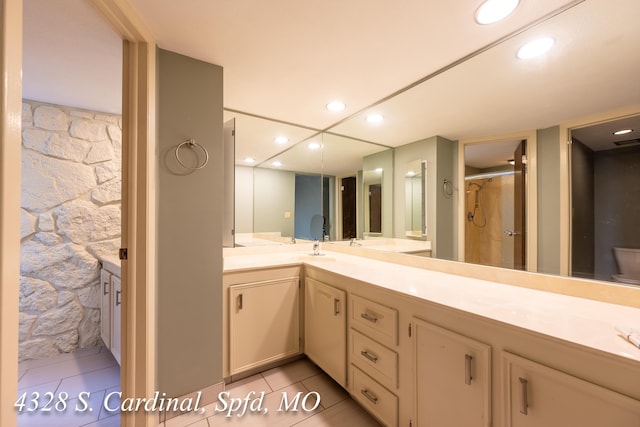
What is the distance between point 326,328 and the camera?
168 cm

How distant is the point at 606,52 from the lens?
103cm

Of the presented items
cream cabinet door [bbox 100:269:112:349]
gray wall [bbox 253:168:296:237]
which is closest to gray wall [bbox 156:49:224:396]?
cream cabinet door [bbox 100:269:112:349]

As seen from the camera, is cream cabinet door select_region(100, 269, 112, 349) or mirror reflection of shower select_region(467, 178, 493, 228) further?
cream cabinet door select_region(100, 269, 112, 349)

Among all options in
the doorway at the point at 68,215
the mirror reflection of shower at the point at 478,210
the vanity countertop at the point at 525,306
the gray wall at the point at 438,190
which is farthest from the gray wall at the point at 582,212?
the doorway at the point at 68,215

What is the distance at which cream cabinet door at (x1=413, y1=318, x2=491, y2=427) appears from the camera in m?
0.90

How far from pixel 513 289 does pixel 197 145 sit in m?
1.93

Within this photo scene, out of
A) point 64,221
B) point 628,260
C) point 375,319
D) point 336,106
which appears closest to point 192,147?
point 336,106

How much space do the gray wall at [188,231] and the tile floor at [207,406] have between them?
242mm

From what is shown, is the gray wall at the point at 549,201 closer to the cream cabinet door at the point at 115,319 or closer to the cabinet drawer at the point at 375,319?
the cabinet drawer at the point at 375,319

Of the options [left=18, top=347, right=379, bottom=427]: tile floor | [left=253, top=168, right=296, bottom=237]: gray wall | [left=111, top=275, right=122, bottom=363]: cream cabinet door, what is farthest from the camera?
[left=253, top=168, right=296, bottom=237]: gray wall

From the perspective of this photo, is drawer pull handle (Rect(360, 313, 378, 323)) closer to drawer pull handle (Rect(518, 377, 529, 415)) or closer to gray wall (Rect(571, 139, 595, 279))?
drawer pull handle (Rect(518, 377, 529, 415))

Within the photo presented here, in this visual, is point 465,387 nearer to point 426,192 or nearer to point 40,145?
point 426,192

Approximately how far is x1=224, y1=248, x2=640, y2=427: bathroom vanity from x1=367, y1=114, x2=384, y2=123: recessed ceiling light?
121cm

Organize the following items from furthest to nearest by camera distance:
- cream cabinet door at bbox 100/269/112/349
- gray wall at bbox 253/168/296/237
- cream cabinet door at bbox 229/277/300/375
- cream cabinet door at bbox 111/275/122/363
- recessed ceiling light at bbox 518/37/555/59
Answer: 1. gray wall at bbox 253/168/296/237
2. cream cabinet door at bbox 100/269/112/349
3. cream cabinet door at bbox 111/275/122/363
4. cream cabinet door at bbox 229/277/300/375
5. recessed ceiling light at bbox 518/37/555/59
